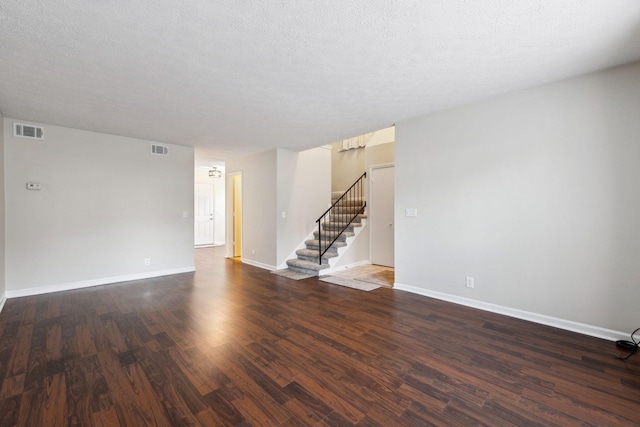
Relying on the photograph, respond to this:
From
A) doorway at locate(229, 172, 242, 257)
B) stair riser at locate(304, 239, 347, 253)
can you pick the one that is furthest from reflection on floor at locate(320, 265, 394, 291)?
doorway at locate(229, 172, 242, 257)

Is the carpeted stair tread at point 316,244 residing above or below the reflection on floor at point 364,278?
above

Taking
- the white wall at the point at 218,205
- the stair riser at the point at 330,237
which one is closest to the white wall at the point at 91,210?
the stair riser at the point at 330,237

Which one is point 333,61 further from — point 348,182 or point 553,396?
point 348,182

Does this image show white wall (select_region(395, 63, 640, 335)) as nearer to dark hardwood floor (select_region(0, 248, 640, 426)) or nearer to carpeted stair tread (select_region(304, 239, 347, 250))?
dark hardwood floor (select_region(0, 248, 640, 426))

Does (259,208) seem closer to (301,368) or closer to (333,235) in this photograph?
(333,235)

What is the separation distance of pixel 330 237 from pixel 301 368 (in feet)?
13.7

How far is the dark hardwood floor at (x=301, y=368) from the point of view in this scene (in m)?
1.73

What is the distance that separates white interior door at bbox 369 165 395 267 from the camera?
239 inches

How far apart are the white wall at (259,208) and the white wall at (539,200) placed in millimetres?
3022

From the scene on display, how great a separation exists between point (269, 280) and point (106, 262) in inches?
109

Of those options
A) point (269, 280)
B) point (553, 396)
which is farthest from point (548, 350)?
point (269, 280)

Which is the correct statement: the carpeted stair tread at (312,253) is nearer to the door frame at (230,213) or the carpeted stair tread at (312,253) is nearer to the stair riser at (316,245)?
the stair riser at (316,245)

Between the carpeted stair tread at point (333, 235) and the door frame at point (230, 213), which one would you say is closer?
the carpeted stair tread at point (333, 235)

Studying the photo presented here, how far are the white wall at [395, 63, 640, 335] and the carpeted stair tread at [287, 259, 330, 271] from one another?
195cm
